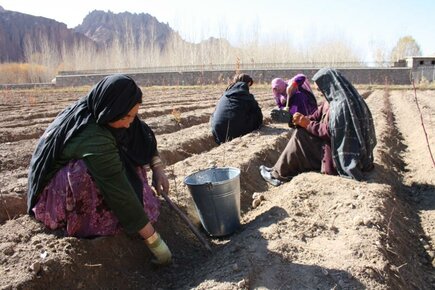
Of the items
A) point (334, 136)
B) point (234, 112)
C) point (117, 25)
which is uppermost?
point (117, 25)

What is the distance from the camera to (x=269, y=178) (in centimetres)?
474

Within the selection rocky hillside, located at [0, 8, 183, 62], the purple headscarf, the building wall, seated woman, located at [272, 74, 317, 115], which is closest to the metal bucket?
seated woman, located at [272, 74, 317, 115]

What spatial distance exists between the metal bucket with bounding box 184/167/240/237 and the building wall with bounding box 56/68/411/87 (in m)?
17.6

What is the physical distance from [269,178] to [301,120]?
0.80 meters

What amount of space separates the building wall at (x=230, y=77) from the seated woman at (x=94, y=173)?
18133 millimetres

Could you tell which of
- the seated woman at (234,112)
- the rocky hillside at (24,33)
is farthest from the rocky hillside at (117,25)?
the seated woman at (234,112)

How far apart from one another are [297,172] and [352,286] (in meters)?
2.21

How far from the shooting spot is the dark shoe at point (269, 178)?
464cm

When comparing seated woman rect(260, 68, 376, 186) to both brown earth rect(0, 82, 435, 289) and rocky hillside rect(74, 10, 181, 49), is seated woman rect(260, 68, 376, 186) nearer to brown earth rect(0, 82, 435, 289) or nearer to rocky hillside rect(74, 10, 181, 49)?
brown earth rect(0, 82, 435, 289)

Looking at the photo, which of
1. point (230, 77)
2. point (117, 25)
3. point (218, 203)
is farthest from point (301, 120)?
point (117, 25)

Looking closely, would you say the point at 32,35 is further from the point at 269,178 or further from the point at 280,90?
the point at 269,178

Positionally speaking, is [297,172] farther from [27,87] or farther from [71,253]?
[27,87]

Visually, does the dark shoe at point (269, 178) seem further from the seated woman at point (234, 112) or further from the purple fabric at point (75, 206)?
the purple fabric at point (75, 206)

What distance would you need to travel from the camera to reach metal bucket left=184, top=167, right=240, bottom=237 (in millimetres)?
3139
